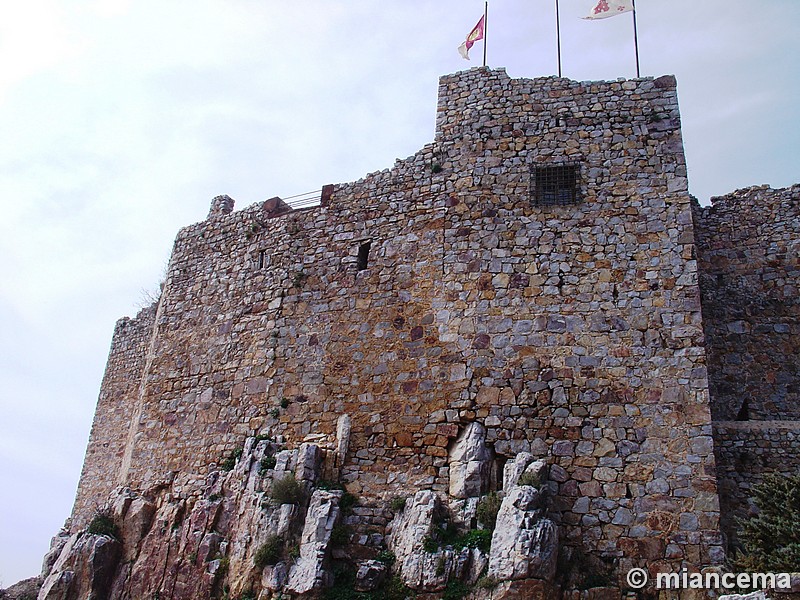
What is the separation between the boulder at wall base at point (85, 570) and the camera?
13.7 m

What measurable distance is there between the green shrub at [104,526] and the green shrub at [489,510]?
7.57 m

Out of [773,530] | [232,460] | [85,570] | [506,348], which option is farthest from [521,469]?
[85,570]

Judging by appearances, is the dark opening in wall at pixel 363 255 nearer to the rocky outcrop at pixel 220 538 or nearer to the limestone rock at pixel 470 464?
the rocky outcrop at pixel 220 538

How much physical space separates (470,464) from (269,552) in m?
→ 3.45

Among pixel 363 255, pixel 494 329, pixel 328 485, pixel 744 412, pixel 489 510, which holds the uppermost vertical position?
pixel 363 255

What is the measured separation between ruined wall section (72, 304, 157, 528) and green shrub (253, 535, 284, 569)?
29.7 ft

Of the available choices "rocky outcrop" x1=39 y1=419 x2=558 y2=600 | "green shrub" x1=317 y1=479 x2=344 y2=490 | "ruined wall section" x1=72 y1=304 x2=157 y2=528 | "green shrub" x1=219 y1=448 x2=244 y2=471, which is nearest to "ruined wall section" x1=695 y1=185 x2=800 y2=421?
"rocky outcrop" x1=39 y1=419 x2=558 y2=600

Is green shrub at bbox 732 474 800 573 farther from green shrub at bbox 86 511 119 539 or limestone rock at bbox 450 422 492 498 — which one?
green shrub at bbox 86 511 119 539

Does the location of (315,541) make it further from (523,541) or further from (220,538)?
Answer: (523,541)

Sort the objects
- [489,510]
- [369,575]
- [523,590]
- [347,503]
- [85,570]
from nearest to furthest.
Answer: [523,590], [489,510], [369,575], [347,503], [85,570]

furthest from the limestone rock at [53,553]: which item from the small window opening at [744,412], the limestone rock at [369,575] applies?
the small window opening at [744,412]

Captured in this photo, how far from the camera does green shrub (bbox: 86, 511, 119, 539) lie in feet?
47.3

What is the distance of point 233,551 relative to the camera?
1260 centimetres

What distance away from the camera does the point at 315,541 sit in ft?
38.4
